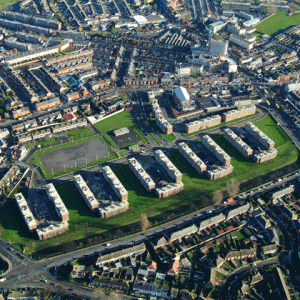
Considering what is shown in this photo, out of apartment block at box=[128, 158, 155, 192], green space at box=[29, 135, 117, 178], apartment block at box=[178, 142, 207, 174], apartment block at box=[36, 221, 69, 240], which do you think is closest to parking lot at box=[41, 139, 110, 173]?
green space at box=[29, 135, 117, 178]

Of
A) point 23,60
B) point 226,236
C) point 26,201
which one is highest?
point 23,60

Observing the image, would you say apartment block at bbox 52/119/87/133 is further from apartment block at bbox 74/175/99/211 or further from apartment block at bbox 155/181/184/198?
apartment block at bbox 155/181/184/198

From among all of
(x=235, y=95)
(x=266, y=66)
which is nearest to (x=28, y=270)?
(x=235, y=95)

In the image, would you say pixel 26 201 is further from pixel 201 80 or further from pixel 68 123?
pixel 201 80

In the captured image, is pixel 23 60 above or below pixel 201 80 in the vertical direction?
above

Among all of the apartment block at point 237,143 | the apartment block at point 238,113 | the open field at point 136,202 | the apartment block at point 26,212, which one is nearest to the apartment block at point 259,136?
the open field at point 136,202

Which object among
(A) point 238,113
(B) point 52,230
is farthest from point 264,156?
(B) point 52,230
